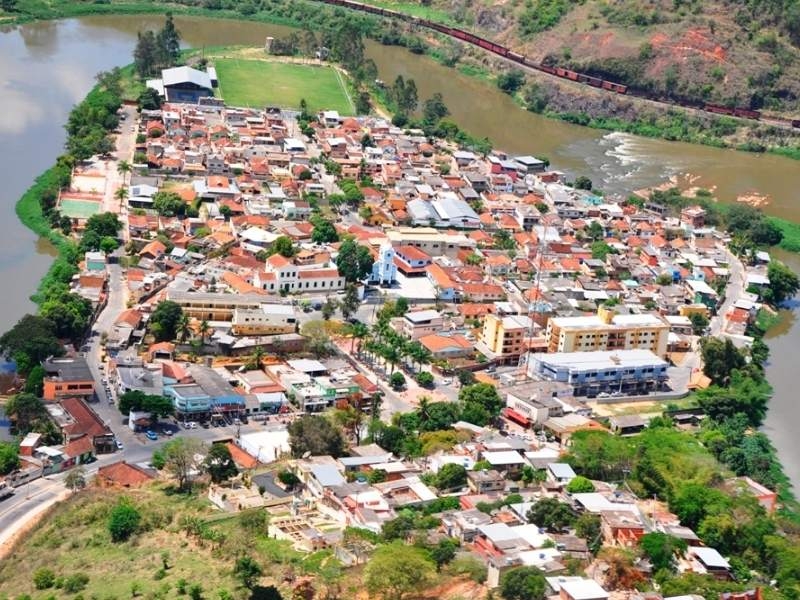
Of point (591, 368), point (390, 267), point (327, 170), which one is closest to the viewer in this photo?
point (591, 368)

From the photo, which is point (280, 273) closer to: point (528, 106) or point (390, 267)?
point (390, 267)

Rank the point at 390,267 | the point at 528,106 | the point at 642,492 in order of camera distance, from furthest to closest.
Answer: the point at 528,106 → the point at 390,267 → the point at 642,492

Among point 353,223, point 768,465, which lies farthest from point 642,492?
point 353,223

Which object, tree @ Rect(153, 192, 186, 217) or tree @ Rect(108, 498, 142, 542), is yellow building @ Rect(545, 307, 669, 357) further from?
tree @ Rect(108, 498, 142, 542)

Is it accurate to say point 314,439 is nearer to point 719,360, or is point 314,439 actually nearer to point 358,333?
point 358,333

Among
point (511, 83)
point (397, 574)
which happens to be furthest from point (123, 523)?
point (511, 83)

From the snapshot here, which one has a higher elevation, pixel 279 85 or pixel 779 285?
pixel 279 85
